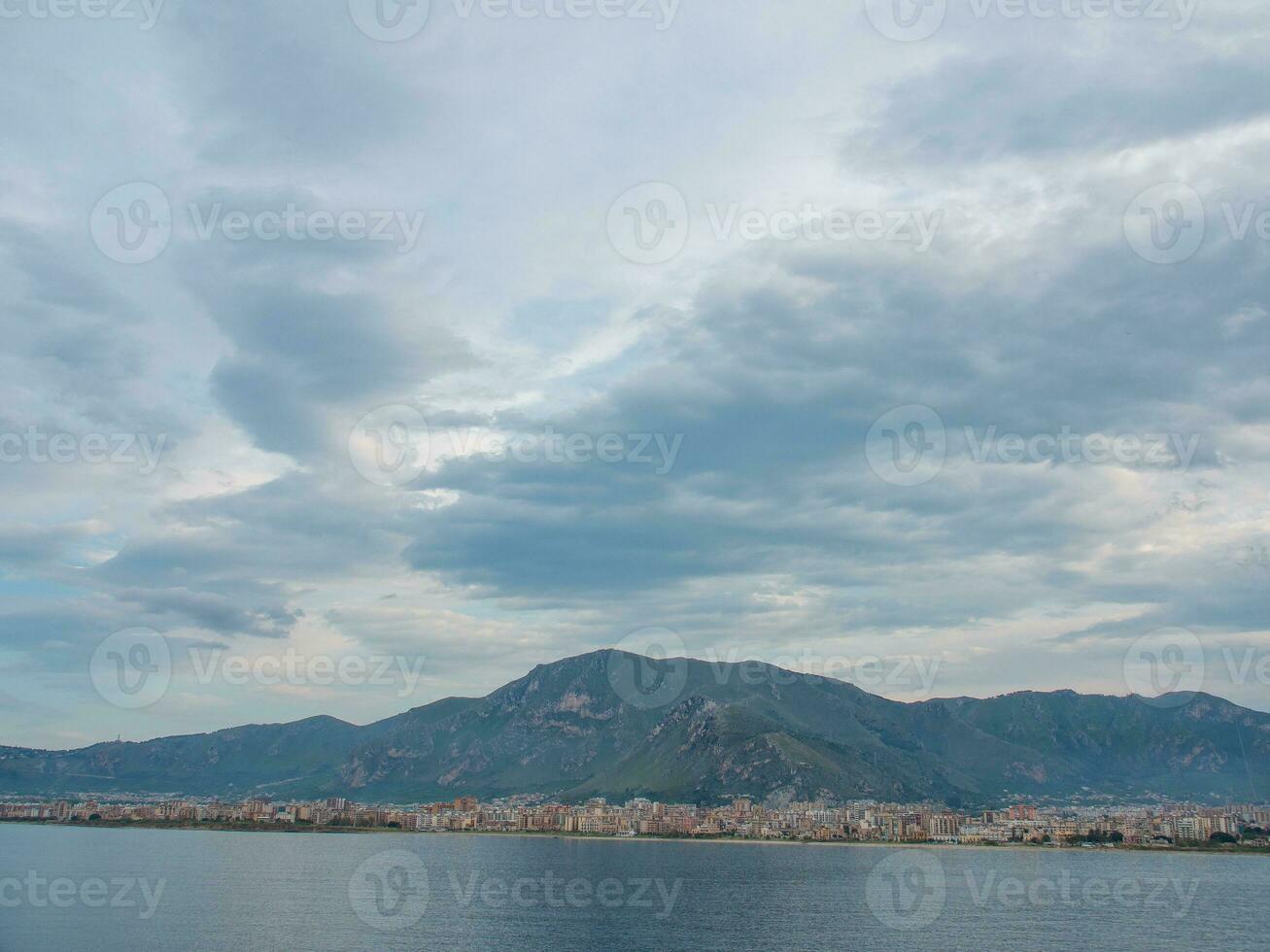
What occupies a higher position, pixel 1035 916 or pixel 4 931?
pixel 4 931

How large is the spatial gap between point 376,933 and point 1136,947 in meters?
89.7

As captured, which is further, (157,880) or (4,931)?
(157,880)

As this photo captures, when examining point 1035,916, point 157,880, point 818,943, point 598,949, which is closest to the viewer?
point 598,949

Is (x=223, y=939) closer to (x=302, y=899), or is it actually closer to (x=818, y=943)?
(x=302, y=899)

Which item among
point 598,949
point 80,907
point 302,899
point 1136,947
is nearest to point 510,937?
point 598,949

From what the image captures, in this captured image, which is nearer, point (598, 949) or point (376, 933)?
point (598, 949)

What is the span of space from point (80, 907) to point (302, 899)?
99.0ft

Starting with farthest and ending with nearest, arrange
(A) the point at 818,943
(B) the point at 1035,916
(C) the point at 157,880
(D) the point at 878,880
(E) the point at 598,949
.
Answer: (D) the point at 878,880, (C) the point at 157,880, (B) the point at 1035,916, (A) the point at 818,943, (E) the point at 598,949

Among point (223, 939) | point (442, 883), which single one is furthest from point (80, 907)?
point (442, 883)

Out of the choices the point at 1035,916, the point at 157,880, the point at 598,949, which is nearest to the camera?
the point at 598,949

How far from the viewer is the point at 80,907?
130 metres

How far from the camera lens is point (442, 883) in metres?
175

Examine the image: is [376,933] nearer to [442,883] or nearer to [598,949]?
[598,949]

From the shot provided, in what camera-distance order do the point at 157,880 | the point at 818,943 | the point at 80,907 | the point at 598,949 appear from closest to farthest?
the point at 598,949 → the point at 818,943 → the point at 80,907 → the point at 157,880
